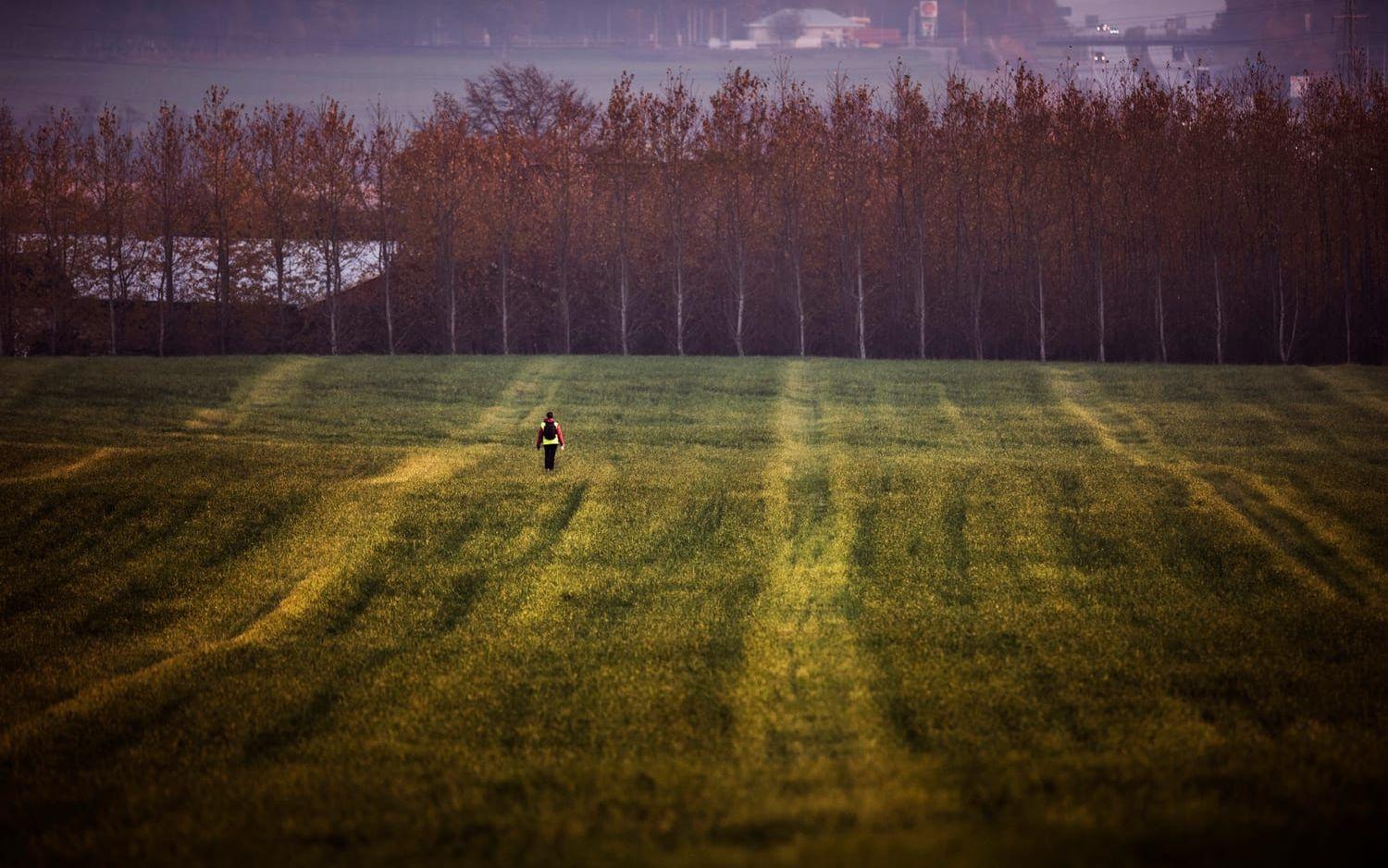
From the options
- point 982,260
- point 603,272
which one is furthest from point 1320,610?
point 603,272

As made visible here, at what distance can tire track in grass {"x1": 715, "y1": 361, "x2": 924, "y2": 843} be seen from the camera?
7340mm

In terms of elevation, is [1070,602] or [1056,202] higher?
[1056,202]

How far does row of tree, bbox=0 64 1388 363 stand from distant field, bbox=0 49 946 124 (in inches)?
3252

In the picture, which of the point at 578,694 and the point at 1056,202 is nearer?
the point at 578,694

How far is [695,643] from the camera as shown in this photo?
11844 millimetres

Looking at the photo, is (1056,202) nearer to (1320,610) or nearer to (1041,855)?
(1320,610)

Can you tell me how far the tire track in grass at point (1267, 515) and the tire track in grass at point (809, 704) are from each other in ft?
19.8

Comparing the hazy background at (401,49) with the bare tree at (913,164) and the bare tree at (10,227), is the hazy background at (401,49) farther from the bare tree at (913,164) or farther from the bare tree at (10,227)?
the bare tree at (913,164)

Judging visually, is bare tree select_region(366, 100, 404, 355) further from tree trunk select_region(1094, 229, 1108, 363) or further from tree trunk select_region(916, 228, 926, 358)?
tree trunk select_region(1094, 229, 1108, 363)

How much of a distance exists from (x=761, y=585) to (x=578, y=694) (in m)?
4.27

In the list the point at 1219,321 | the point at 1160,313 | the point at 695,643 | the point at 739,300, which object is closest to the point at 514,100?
the point at 739,300

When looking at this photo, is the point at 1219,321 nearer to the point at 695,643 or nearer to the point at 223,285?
the point at 695,643

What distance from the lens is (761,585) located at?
1402cm

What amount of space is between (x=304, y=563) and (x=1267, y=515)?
14652mm
